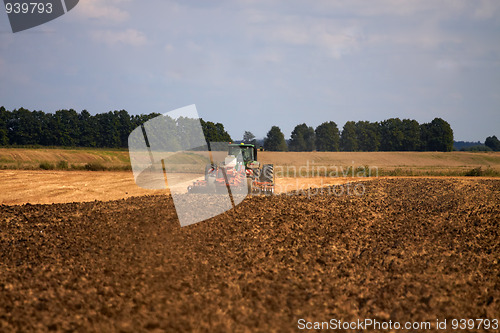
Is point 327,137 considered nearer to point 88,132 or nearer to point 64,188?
point 88,132

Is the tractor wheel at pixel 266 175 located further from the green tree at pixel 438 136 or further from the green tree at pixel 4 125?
the green tree at pixel 438 136

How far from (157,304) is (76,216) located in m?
8.94

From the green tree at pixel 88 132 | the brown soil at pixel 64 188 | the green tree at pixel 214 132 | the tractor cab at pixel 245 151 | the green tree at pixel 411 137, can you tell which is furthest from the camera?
the green tree at pixel 411 137

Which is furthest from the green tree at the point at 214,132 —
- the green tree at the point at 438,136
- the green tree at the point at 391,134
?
the green tree at the point at 438,136

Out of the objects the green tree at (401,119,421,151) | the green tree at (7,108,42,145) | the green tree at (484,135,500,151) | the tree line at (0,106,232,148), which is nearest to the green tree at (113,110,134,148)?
the tree line at (0,106,232,148)

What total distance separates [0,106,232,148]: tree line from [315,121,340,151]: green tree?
3553 centimetres

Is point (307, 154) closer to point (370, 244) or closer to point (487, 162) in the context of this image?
point (487, 162)

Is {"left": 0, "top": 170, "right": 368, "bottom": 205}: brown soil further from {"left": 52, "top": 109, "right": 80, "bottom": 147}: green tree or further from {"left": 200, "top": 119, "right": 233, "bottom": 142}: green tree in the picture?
{"left": 52, "top": 109, "right": 80, "bottom": 147}: green tree

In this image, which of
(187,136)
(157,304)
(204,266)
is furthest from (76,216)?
(187,136)

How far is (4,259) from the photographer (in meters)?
10.4

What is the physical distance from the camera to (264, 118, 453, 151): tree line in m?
101

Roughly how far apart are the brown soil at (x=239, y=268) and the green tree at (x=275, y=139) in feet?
292

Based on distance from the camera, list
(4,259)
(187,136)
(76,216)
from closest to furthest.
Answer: (4,259) → (76,216) → (187,136)

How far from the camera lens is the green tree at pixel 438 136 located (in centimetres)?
9981
